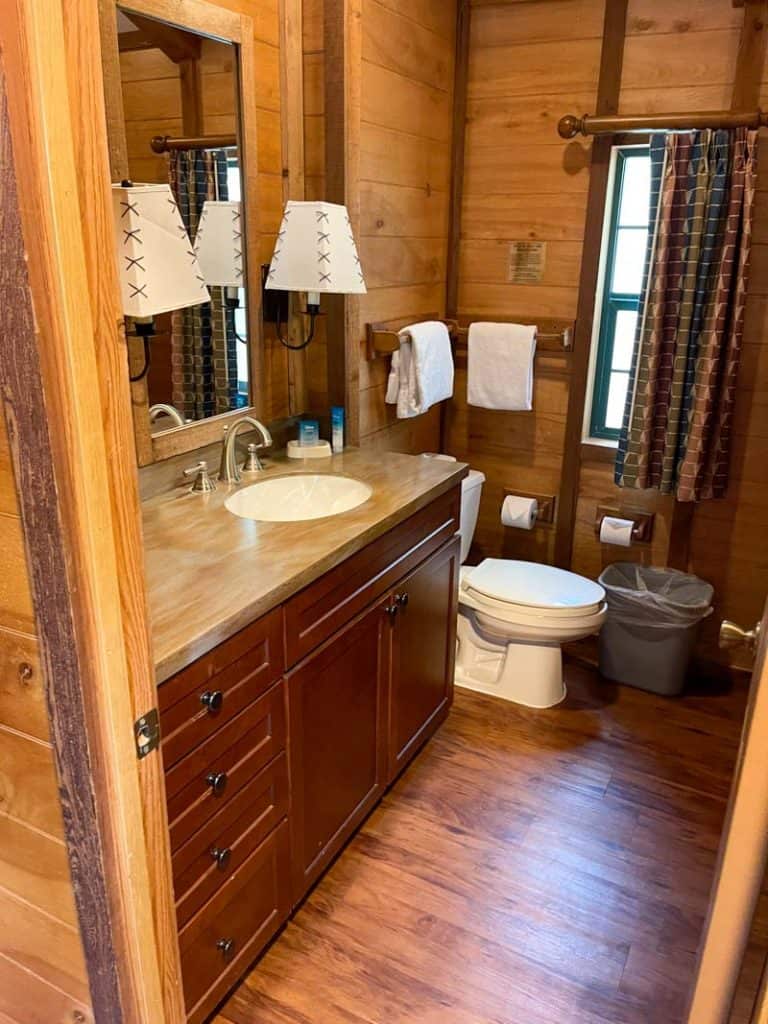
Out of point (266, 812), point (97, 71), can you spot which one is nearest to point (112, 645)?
point (97, 71)

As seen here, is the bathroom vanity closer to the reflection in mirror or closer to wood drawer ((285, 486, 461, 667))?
wood drawer ((285, 486, 461, 667))

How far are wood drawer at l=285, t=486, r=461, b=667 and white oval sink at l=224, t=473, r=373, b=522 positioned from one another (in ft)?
0.56

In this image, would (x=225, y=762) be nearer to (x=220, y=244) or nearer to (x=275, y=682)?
(x=275, y=682)

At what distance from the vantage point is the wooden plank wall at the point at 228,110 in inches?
70.0

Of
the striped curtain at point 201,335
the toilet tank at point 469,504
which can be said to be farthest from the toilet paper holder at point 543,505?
the striped curtain at point 201,335

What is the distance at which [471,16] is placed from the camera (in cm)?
277

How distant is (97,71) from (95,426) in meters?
0.34

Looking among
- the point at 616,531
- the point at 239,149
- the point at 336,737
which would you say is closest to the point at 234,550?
the point at 336,737

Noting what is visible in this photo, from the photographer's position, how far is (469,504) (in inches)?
116

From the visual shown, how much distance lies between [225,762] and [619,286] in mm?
2230

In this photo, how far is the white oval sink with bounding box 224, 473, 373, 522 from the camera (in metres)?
2.09

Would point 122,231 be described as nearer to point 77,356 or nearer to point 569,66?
point 77,356

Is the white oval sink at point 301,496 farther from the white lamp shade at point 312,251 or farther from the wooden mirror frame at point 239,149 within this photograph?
the white lamp shade at point 312,251

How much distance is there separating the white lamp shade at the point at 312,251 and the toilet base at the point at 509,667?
4.29ft
